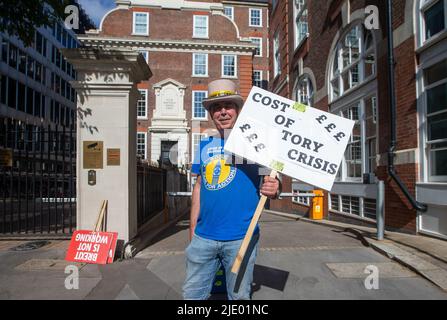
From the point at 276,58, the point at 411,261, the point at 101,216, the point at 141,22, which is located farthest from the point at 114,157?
the point at 141,22

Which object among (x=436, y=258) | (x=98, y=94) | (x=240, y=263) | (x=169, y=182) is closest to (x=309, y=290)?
(x=240, y=263)

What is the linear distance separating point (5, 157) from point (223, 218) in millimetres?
6458

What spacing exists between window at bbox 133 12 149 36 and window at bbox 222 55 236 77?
727 centimetres

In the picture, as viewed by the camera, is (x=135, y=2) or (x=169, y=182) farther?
(x=135, y=2)

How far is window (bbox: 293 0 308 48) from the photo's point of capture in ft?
52.4

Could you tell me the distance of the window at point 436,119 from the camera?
6.75 metres

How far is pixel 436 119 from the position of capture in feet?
22.9

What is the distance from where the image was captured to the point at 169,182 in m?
11.6

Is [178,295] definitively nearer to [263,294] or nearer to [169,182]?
[263,294]

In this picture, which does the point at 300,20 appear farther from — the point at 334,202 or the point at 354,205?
the point at 354,205

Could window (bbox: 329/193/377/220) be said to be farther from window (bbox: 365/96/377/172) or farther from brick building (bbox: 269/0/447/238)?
window (bbox: 365/96/377/172)

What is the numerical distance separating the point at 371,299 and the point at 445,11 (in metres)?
6.10

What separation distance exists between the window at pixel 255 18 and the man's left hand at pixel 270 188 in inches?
1592
